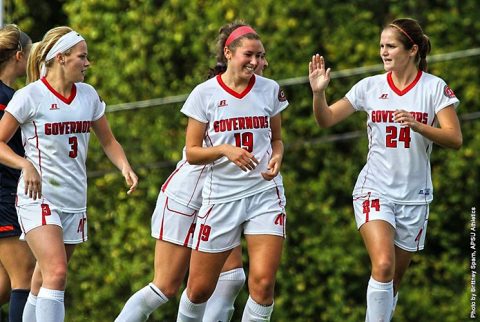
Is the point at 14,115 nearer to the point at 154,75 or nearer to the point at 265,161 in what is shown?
the point at 265,161

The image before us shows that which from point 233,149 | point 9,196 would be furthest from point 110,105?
point 233,149

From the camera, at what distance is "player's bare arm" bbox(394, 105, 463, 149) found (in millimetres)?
7691

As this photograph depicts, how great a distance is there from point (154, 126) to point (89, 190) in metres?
0.90

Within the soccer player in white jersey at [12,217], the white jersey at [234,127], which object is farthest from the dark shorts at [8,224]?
the white jersey at [234,127]

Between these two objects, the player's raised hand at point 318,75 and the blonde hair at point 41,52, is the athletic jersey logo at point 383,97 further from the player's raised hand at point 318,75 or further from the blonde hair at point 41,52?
the blonde hair at point 41,52

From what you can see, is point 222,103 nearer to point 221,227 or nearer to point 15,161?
point 221,227

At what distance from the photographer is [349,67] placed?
12.0 meters

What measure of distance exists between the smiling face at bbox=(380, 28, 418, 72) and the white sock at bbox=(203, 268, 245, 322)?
61.1 inches

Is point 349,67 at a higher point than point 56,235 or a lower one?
higher

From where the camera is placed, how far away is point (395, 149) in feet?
26.6

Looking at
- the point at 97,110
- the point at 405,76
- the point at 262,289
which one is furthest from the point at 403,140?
the point at 97,110

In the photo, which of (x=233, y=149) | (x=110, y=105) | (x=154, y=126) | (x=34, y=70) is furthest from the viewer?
(x=110, y=105)

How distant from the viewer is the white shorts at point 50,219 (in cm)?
770

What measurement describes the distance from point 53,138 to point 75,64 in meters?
0.45
